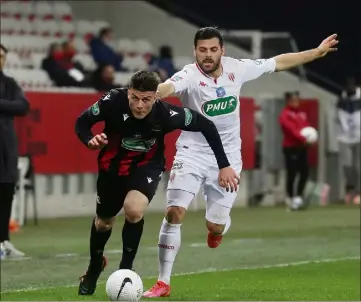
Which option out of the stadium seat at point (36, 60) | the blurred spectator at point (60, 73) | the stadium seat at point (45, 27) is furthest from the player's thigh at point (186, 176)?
the stadium seat at point (45, 27)

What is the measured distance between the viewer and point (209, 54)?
35.7ft

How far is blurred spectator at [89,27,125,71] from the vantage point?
24453 mm

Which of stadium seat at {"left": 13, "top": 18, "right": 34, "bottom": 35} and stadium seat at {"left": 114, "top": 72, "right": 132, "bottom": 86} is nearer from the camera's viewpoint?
stadium seat at {"left": 114, "top": 72, "right": 132, "bottom": 86}

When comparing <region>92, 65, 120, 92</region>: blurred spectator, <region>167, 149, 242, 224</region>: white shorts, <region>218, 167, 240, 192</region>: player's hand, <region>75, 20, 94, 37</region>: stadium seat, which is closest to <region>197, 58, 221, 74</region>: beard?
<region>167, 149, 242, 224</region>: white shorts

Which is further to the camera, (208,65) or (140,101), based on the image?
(208,65)

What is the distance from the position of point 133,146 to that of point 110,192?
0.41m

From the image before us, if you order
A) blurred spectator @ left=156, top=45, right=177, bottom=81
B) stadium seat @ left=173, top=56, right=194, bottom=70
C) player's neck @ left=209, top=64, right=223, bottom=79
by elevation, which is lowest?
Result: stadium seat @ left=173, top=56, right=194, bottom=70

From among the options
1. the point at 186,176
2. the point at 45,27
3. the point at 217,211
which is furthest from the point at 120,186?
the point at 45,27

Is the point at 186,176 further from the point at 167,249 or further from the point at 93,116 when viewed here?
the point at 93,116

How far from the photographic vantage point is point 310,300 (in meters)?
10.0

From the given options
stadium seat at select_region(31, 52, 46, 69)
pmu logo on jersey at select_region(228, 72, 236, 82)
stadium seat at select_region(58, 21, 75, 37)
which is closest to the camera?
pmu logo on jersey at select_region(228, 72, 236, 82)

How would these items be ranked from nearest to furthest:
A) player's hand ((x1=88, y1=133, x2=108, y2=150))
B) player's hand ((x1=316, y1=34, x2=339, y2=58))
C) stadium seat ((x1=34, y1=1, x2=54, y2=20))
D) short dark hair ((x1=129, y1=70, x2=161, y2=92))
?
1. player's hand ((x1=88, y1=133, x2=108, y2=150))
2. short dark hair ((x1=129, y1=70, x2=161, y2=92))
3. player's hand ((x1=316, y1=34, x2=339, y2=58))
4. stadium seat ((x1=34, y1=1, x2=54, y2=20))

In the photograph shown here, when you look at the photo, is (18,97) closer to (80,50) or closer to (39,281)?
(39,281)

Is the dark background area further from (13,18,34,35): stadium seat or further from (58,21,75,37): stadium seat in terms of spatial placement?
(13,18,34,35): stadium seat
